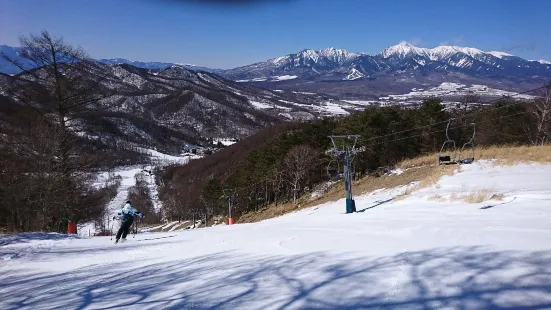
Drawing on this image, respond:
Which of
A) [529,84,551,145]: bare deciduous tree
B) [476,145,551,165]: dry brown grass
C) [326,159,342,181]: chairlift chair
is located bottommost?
[476,145,551,165]: dry brown grass

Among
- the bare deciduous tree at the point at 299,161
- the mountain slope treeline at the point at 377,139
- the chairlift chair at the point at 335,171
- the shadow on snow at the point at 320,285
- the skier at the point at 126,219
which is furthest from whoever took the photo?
the chairlift chair at the point at 335,171

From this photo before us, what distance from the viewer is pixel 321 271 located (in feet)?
15.5

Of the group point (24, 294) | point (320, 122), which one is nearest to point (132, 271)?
point (24, 294)

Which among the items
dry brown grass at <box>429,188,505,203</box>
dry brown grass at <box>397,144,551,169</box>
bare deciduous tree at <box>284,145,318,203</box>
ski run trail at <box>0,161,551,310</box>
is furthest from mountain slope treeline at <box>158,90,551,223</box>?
ski run trail at <box>0,161,551,310</box>

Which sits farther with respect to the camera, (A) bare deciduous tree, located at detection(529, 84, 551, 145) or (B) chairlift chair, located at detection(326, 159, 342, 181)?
(B) chairlift chair, located at detection(326, 159, 342, 181)

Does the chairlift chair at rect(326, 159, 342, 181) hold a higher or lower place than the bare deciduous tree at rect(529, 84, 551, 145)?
lower

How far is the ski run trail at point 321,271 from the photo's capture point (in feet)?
12.0

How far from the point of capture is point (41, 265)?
752cm

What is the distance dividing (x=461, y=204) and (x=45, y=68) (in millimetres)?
16138

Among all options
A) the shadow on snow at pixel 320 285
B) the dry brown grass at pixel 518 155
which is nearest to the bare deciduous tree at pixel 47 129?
the shadow on snow at pixel 320 285

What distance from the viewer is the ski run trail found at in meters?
3.64

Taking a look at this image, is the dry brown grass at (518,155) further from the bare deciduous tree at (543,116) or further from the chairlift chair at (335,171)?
the chairlift chair at (335,171)

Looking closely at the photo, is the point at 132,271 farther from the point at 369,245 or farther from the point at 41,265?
the point at 369,245

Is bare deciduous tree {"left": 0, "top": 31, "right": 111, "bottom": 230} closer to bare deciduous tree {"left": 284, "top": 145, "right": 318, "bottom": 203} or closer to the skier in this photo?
the skier
